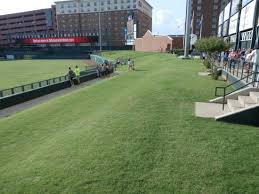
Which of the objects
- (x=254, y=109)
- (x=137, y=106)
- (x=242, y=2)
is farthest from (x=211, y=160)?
(x=242, y=2)

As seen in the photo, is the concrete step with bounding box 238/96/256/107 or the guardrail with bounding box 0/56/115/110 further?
the guardrail with bounding box 0/56/115/110

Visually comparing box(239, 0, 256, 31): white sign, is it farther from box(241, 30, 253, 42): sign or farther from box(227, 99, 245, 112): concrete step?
box(227, 99, 245, 112): concrete step

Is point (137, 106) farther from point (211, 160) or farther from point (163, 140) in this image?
point (211, 160)

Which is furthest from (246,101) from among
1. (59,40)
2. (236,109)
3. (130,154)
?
(59,40)

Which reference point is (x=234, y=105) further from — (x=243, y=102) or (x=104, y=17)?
(x=104, y=17)

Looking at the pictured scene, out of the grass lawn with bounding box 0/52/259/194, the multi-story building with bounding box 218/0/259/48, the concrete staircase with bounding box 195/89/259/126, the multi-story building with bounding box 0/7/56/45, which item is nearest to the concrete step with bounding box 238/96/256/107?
the concrete staircase with bounding box 195/89/259/126

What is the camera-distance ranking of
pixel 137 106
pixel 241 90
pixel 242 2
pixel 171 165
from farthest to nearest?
pixel 242 2
pixel 137 106
pixel 241 90
pixel 171 165

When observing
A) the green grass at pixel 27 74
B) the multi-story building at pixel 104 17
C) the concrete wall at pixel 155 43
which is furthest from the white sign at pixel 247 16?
the multi-story building at pixel 104 17

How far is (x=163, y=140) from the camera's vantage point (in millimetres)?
7051

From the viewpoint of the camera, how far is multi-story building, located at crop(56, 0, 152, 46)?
12119cm

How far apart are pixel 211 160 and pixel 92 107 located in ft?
24.4

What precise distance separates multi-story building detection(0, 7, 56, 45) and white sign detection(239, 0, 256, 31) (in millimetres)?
124352

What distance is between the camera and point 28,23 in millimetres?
144875

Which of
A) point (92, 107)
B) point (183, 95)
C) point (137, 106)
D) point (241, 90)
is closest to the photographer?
point (241, 90)
